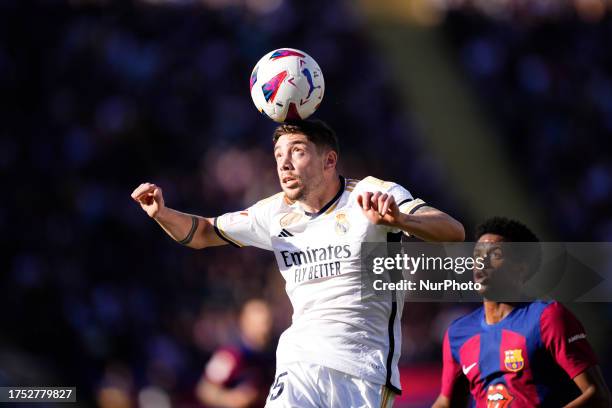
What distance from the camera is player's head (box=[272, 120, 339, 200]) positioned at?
→ 579cm

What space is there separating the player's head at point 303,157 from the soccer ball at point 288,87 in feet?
0.36

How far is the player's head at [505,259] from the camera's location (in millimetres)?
5812

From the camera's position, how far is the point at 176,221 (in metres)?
6.22

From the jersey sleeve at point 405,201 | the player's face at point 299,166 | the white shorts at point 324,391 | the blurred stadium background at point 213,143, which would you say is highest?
the blurred stadium background at point 213,143

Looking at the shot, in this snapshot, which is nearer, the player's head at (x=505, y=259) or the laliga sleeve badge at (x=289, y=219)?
the player's head at (x=505, y=259)

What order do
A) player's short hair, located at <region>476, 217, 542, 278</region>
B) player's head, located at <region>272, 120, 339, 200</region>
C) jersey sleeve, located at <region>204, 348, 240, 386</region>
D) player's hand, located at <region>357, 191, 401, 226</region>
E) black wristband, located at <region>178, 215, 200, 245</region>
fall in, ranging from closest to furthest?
1. player's hand, located at <region>357, 191, 401, 226</region>
2. player's head, located at <region>272, 120, 339, 200</region>
3. player's short hair, located at <region>476, 217, 542, 278</region>
4. black wristband, located at <region>178, 215, 200, 245</region>
5. jersey sleeve, located at <region>204, 348, 240, 386</region>

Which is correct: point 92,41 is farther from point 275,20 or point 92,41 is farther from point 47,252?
point 47,252

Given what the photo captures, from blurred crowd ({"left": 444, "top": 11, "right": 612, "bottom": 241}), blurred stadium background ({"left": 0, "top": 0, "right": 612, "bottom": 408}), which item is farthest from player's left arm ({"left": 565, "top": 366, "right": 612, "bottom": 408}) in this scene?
blurred crowd ({"left": 444, "top": 11, "right": 612, "bottom": 241})

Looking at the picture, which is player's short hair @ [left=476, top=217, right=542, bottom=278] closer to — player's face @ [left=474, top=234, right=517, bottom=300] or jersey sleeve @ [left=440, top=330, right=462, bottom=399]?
player's face @ [left=474, top=234, right=517, bottom=300]

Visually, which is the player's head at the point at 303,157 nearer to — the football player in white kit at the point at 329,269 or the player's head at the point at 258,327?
the football player in white kit at the point at 329,269

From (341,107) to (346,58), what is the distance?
122 centimetres

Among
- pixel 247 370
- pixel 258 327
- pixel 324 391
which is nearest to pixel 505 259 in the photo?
pixel 324 391

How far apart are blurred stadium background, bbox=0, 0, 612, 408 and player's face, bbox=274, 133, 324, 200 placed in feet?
17.0

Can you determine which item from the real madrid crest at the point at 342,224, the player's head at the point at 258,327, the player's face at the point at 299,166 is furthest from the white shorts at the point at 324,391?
the player's head at the point at 258,327
